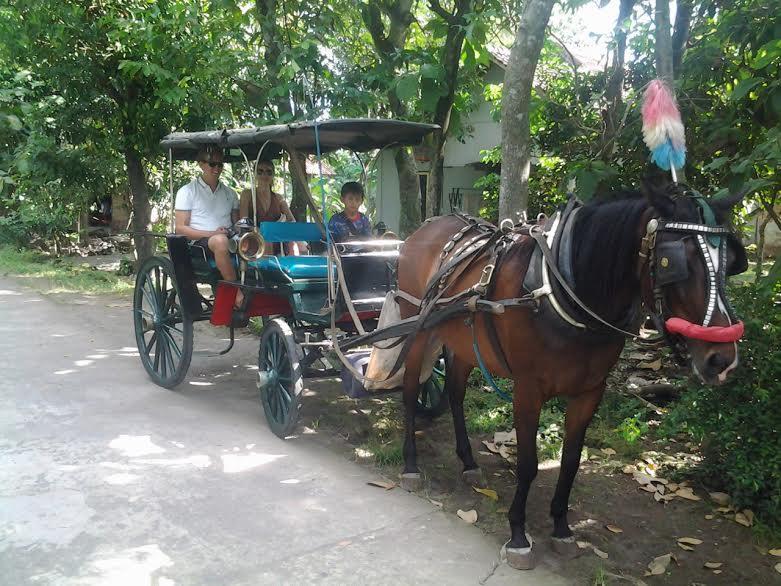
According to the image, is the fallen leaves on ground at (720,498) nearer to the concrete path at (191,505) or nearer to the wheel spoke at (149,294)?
the concrete path at (191,505)

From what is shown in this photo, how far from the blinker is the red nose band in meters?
0.17

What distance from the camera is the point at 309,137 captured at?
4.73 metres

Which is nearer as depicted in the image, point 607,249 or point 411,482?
point 607,249

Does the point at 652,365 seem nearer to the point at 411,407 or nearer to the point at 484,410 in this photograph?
the point at 484,410

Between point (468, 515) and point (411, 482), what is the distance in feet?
1.67

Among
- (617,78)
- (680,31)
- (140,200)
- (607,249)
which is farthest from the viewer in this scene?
(140,200)

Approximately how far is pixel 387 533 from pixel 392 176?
12143 mm

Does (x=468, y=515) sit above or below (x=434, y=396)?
below

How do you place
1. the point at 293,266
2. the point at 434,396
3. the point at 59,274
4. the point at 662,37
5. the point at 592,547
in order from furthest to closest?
the point at 59,274 → the point at 434,396 → the point at 293,266 → the point at 662,37 → the point at 592,547

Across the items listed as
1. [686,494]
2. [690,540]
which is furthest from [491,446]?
[690,540]

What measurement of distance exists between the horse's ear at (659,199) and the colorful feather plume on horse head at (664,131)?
156 mm

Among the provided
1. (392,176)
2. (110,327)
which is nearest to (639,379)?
(110,327)

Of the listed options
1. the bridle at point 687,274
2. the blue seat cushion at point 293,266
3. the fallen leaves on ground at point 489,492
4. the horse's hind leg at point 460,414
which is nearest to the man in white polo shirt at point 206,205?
the blue seat cushion at point 293,266

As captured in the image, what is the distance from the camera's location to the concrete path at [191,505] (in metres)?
3.12
